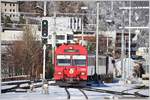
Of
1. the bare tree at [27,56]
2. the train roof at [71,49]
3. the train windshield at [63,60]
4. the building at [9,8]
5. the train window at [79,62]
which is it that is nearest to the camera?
the train roof at [71,49]

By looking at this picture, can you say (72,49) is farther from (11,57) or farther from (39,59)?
(11,57)

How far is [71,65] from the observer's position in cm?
2605

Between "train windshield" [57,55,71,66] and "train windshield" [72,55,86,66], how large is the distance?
0.26 m

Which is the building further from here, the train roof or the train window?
the train window

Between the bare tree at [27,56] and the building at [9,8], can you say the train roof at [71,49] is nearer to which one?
the bare tree at [27,56]

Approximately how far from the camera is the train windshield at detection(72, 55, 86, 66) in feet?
85.1

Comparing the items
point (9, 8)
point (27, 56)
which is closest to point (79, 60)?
point (27, 56)

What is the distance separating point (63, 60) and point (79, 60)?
834 millimetres

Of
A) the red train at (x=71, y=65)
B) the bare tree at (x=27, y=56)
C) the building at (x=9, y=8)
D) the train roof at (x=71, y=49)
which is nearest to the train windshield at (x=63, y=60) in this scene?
the red train at (x=71, y=65)

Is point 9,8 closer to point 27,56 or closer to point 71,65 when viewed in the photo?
point 27,56

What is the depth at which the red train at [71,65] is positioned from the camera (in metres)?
25.7

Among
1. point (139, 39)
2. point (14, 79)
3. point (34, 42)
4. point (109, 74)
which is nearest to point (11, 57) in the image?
point (34, 42)

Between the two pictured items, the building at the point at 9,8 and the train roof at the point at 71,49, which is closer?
the train roof at the point at 71,49

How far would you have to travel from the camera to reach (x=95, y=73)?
95.7 ft
